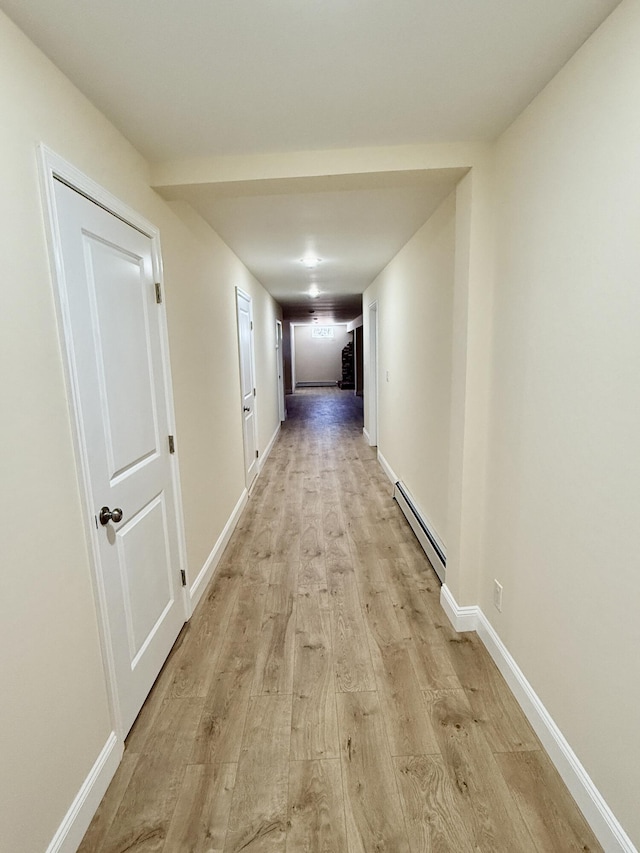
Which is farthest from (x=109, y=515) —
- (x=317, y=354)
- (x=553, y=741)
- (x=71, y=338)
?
(x=317, y=354)

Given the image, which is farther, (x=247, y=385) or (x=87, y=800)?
(x=247, y=385)

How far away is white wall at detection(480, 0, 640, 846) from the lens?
108 centimetres

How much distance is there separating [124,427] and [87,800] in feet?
4.01

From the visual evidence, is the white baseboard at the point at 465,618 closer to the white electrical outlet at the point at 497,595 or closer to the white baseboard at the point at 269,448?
Result: the white electrical outlet at the point at 497,595

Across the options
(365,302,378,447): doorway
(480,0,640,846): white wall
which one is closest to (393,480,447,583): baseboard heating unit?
(480,0,640,846): white wall

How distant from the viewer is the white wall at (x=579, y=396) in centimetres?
108

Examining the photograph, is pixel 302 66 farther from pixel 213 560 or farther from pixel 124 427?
pixel 213 560

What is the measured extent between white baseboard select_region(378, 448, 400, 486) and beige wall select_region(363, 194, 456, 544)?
0.28 ft

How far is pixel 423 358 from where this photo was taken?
3.13 metres

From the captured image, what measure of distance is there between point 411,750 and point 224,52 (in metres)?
2.43

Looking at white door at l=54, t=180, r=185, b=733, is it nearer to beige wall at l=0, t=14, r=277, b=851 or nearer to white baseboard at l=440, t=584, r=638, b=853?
beige wall at l=0, t=14, r=277, b=851

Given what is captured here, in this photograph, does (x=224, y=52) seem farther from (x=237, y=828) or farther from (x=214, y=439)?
(x=237, y=828)

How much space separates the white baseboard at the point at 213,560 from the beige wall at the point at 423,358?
5.02 ft

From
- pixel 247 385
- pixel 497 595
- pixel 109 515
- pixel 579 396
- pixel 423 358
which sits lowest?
pixel 497 595
